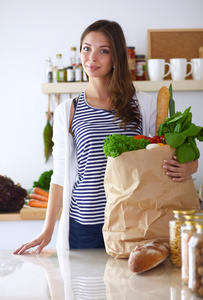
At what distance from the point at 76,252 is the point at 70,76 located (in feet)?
6.37

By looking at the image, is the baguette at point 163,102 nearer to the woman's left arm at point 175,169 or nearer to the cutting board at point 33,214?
the woman's left arm at point 175,169

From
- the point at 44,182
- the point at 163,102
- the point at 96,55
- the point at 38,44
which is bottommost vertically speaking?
the point at 44,182

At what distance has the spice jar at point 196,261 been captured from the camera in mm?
796

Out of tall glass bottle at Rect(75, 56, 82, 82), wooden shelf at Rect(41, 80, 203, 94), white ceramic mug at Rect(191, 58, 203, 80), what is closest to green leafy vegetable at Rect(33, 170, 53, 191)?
wooden shelf at Rect(41, 80, 203, 94)

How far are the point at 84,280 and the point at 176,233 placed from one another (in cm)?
22

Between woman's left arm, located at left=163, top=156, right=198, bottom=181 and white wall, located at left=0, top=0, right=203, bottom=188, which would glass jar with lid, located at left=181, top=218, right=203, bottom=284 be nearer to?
woman's left arm, located at left=163, top=156, right=198, bottom=181

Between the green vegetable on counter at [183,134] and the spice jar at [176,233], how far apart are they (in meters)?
0.13

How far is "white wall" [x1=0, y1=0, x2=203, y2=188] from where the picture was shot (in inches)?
120

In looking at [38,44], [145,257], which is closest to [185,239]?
[145,257]

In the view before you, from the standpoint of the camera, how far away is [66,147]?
1405 mm

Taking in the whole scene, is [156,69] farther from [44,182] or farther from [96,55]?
[96,55]

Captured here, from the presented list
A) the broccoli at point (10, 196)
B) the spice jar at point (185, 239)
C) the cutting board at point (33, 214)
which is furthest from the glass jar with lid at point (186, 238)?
the broccoli at point (10, 196)

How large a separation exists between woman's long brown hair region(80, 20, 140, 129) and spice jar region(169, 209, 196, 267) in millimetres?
470

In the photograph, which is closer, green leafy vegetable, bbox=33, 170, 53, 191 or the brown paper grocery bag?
the brown paper grocery bag
